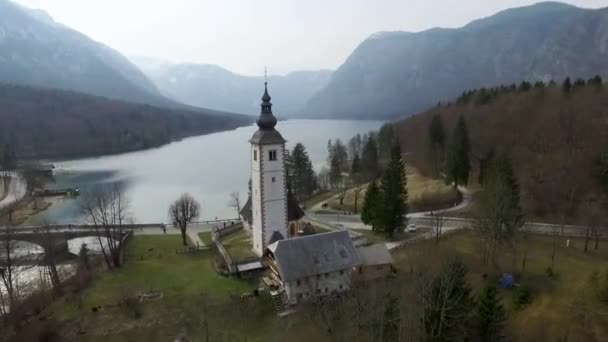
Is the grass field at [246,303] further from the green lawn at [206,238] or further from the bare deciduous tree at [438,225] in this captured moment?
the green lawn at [206,238]

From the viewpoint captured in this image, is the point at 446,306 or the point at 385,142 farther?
the point at 385,142

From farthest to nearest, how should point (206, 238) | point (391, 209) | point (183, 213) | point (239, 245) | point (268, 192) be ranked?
point (206, 238) → point (183, 213) → point (391, 209) → point (239, 245) → point (268, 192)

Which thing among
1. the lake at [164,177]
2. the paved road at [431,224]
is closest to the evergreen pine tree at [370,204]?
the paved road at [431,224]

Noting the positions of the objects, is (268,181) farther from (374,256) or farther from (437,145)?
Result: (437,145)

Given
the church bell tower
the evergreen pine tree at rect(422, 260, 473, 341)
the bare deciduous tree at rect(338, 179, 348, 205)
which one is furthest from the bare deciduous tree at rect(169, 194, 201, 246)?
the evergreen pine tree at rect(422, 260, 473, 341)

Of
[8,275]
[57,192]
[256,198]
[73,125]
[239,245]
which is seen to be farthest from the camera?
[73,125]

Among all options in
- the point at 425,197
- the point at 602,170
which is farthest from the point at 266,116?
the point at 602,170

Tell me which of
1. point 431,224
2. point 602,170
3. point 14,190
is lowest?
point 14,190

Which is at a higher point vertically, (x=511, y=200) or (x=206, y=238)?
(x=511, y=200)
